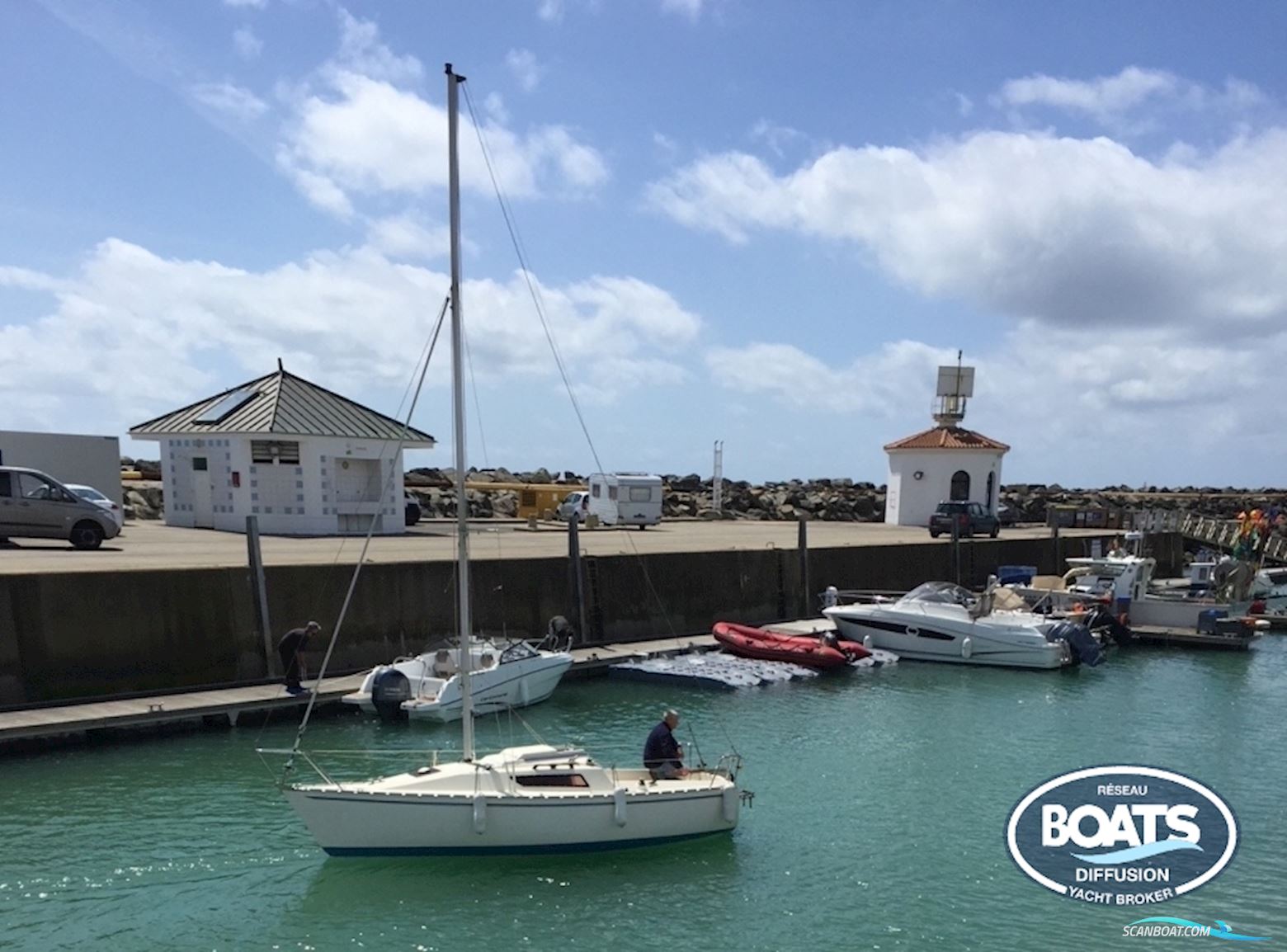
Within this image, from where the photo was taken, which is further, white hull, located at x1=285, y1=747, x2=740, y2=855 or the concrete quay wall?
the concrete quay wall

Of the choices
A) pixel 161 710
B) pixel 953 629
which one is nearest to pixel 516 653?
pixel 161 710

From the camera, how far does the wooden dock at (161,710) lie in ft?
57.3

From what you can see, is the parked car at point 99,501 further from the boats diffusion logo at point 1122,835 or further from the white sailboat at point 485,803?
the boats diffusion logo at point 1122,835

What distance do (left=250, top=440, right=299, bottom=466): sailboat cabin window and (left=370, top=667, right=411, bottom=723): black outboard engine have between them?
14.1 metres

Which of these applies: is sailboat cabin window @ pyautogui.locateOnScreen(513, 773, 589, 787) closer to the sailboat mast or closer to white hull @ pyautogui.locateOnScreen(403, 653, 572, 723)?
the sailboat mast

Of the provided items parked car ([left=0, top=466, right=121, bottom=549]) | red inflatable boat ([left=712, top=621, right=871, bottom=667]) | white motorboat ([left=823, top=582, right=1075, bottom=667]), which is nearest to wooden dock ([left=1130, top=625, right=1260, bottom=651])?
white motorboat ([left=823, top=582, right=1075, bottom=667])

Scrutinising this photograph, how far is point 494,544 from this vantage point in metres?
33.4

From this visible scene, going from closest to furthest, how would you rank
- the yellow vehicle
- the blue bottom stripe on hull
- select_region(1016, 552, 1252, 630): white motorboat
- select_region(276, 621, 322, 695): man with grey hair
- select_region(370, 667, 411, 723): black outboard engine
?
the blue bottom stripe on hull → select_region(370, 667, 411, 723): black outboard engine → select_region(276, 621, 322, 695): man with grey hair → select_region(1016, 552, 1252, 630): white motorboat → the yellow vehicle

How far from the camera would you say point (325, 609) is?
75.3ft

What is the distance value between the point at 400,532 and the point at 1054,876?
26.9 meters

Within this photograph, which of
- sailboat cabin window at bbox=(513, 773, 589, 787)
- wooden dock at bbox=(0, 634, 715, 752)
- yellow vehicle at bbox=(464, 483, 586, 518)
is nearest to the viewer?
sailboat cabin window at bbox=(513, 773, 589, 787)

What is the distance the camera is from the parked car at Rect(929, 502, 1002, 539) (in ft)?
144

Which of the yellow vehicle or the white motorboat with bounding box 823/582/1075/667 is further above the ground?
the yellow vehicle

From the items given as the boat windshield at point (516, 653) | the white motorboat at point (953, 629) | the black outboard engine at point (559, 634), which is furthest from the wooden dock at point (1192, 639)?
the boat windshield at point (516, 653)
